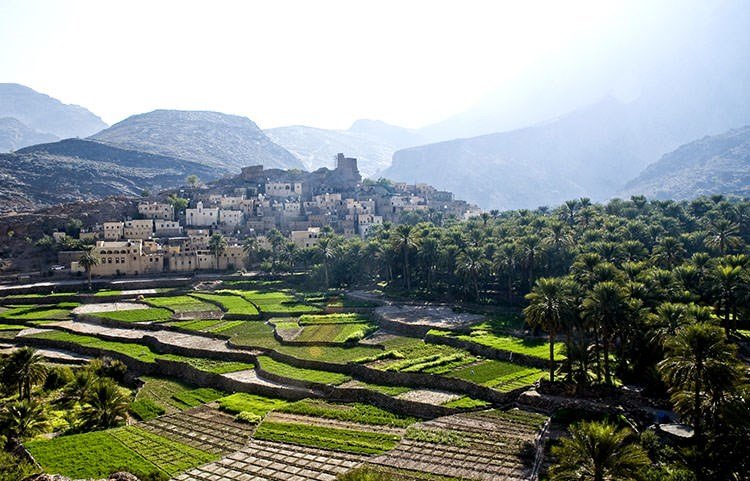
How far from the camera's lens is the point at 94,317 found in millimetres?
62156

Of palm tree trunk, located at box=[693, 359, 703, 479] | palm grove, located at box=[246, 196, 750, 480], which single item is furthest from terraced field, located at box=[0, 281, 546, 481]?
palm tree trunk, located at box=[693, 359, 703, 479]

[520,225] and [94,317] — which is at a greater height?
[520,225]

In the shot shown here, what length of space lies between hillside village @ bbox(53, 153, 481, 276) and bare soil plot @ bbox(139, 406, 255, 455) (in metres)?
49.7

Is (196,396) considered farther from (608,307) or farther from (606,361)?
(608,307)

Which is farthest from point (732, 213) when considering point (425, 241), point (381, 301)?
point (381, 301)

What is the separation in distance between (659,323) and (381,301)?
36845 millimetres

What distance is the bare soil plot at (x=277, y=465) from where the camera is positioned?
26.9 metres

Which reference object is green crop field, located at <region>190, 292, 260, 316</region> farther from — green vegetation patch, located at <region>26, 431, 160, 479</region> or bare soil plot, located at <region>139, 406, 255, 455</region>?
green vegetation patch, located at <region>26, 431, 160, 479</region>

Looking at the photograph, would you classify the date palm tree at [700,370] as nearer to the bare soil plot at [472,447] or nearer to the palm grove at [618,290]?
the palm grove at [618,290]

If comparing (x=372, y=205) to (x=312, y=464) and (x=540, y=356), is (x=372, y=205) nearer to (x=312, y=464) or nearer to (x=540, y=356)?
(x=540, y=356)

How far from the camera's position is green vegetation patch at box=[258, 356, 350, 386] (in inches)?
1591

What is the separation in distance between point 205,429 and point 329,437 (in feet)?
25.5

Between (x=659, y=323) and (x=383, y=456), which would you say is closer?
(x=383, y=456)

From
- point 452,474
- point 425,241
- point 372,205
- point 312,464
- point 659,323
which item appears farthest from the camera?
point 372,205
